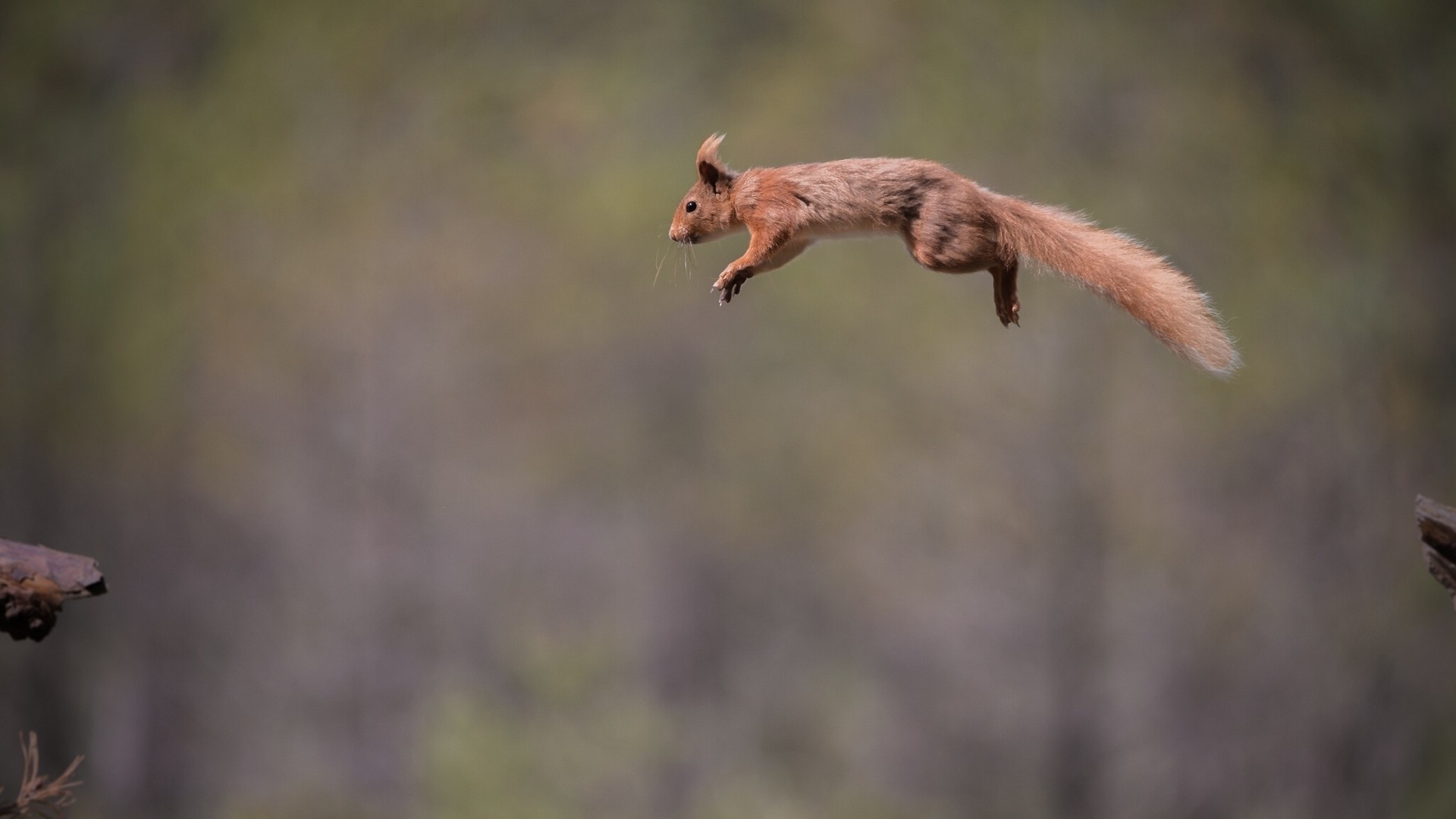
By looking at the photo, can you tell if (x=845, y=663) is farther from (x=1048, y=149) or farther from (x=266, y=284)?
(x=266, y=284)

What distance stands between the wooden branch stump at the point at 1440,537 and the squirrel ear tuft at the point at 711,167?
156 centimetres

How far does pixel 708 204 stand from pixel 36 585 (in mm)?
1572

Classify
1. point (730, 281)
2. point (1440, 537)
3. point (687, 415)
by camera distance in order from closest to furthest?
point (730, 281) < point (1440, 537) < point (687, 415)

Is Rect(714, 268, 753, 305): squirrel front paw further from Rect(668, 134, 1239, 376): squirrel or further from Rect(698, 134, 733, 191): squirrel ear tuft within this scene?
Rect(698, 134, 733, 191): squirrel ear tuft

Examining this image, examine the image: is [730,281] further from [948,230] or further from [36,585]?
[36,585]

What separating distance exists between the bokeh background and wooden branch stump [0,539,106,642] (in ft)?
7.52

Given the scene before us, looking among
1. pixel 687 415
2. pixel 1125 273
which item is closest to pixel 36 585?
pixel 1125 273

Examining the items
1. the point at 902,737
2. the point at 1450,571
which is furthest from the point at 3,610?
the point at 902,737

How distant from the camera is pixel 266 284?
4.57 metres

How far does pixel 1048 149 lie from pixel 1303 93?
3.28 ft

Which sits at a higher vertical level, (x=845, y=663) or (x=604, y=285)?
(x=604, y=285)

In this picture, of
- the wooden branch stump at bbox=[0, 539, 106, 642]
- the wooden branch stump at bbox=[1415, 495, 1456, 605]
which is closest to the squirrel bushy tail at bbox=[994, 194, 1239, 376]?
the wooden branch stump at bbox=[1415, 495, 1456, 605]

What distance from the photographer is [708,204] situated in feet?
7.59

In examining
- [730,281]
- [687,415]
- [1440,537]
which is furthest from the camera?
[687,415]
